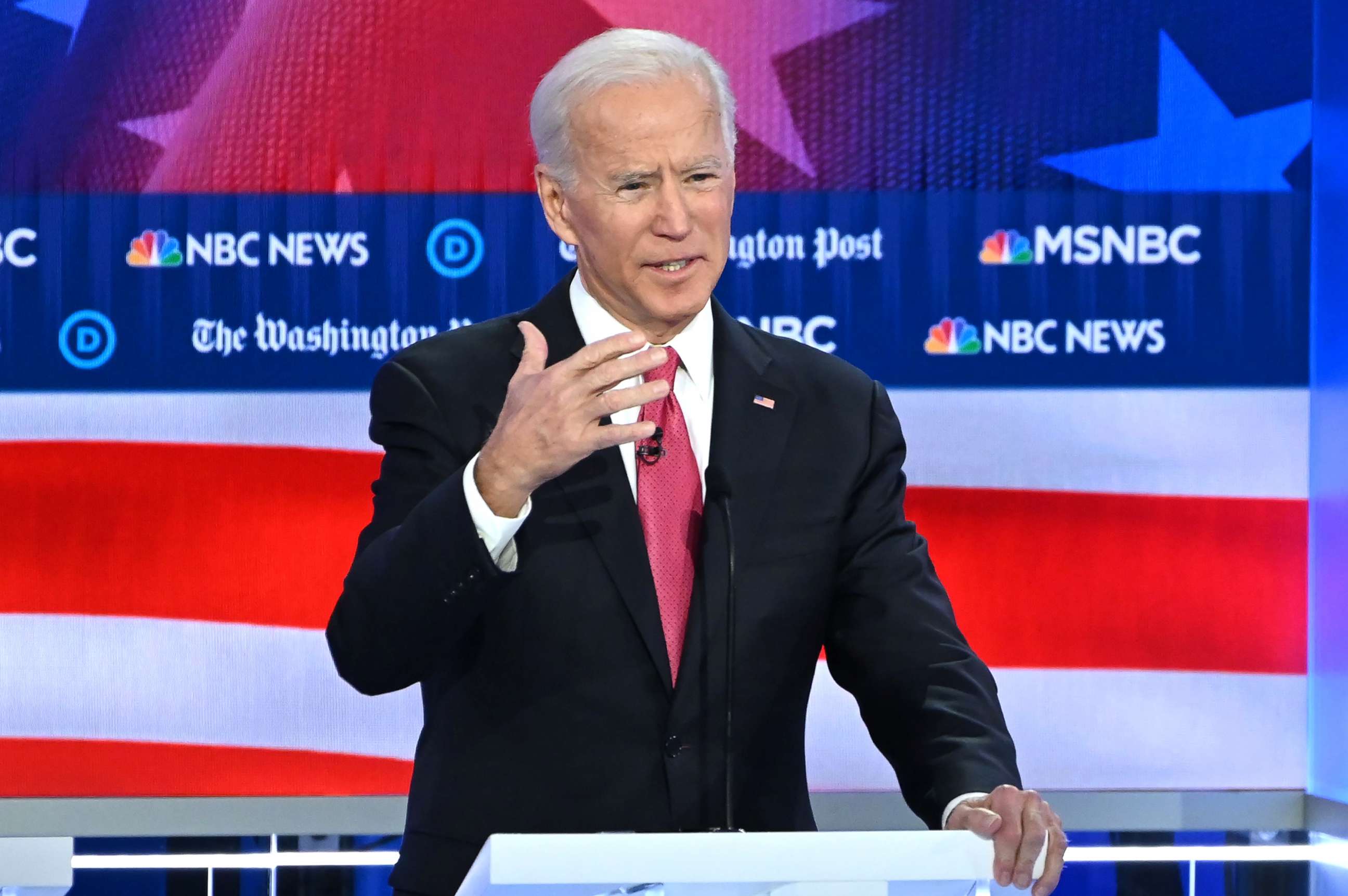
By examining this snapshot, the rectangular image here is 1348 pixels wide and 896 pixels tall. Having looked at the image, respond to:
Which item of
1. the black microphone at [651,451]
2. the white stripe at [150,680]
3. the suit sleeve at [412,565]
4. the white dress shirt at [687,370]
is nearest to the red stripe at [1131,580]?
the white stripe at [150,680]

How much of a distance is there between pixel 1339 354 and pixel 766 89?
1.35 m

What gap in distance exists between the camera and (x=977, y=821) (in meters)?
1.37

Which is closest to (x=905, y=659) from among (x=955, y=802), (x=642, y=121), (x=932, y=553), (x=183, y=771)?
(x=955, y=802)

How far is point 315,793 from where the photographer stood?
3357mm

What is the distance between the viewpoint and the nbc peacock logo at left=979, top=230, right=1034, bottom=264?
340cm

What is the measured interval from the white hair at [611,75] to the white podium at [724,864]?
38.5 inches

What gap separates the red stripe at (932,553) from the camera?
3.34m

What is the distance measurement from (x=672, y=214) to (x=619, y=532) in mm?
369

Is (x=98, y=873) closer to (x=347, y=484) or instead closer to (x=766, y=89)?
(x=347, y=484)

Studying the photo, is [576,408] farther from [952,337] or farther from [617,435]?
[952,337]

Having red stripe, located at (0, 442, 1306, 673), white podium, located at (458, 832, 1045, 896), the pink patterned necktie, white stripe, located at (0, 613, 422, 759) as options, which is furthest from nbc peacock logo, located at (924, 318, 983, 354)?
white podium, located at (458, 832, 1045, 896)

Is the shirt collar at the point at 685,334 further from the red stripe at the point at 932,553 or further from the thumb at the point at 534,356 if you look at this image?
the red stripe at the point at 932,553

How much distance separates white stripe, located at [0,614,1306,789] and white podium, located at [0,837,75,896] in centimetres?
198

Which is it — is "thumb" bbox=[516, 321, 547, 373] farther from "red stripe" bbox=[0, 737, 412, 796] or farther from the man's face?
"red stripe" bbox=[0, 737, 412, 796]
